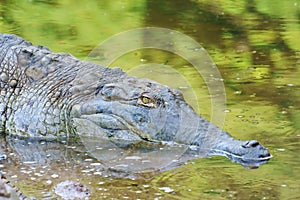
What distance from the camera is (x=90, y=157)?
25.5 ft

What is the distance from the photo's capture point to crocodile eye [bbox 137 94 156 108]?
8.13 m

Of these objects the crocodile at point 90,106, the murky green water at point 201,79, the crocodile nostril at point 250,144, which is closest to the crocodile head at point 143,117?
the crocodile at point 90,106

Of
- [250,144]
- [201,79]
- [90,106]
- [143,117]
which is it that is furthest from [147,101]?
[201,79]

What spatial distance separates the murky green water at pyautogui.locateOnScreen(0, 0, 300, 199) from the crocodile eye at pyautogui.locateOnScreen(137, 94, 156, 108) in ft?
2.80

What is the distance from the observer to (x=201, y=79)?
10.6 m

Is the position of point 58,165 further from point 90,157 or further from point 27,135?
point 27,135

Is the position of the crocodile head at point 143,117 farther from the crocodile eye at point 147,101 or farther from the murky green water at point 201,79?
the murky green water at point 201,79

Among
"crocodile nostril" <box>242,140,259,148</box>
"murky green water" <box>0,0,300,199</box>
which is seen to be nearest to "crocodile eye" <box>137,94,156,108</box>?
"murky green water" <box>0,0,300,199</box>

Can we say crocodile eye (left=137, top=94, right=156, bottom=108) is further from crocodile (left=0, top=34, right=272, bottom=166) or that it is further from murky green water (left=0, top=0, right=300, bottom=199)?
murky green water (left=0, top=0, right=300, bottom=199)

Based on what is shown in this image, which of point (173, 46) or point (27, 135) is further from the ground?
point (173, 46)

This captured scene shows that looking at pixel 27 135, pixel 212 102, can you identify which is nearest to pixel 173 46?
pixel 212 102

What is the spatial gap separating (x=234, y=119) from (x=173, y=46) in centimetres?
460

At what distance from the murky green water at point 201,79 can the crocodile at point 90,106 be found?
46 centimetres

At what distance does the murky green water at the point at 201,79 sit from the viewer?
6.75m
